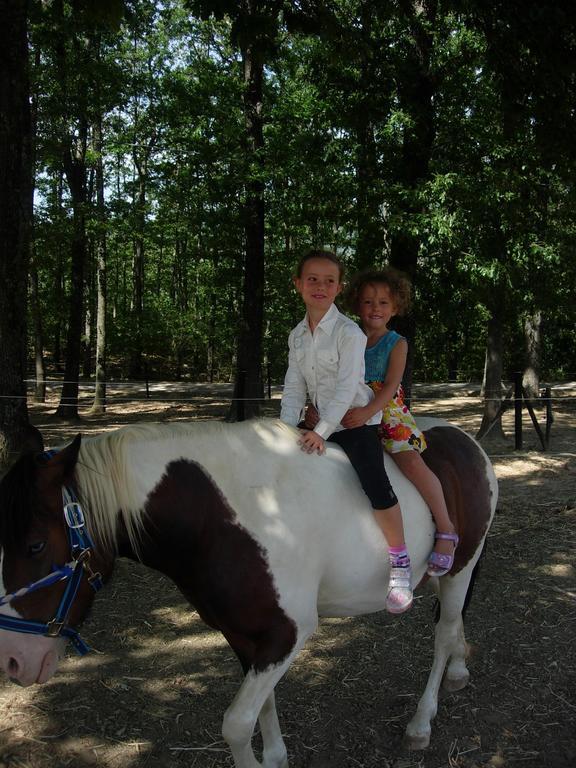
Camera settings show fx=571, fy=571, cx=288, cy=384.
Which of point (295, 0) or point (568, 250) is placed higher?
point (295, 0)

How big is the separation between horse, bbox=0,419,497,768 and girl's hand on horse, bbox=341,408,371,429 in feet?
0.40

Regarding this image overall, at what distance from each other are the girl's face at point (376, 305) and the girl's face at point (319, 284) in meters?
0.39

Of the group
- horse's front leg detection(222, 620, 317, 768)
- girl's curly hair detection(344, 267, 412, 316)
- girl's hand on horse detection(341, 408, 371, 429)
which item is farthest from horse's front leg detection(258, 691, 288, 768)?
girl's curly hair detection(344, 267, 412, 316)

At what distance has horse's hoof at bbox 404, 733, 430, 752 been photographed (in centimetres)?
276

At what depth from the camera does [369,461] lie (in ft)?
7.98

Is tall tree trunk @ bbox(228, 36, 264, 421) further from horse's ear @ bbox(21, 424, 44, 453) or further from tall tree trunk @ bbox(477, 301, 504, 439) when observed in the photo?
horse's ear @ bbox(21, 424, 44, 453)

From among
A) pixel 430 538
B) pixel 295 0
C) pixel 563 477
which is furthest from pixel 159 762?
pixel 563 477

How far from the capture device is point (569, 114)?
4668mm

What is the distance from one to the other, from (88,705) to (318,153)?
29.3 feet

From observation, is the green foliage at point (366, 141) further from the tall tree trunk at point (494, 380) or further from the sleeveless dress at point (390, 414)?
the sleeveless dress at point (390, 414)

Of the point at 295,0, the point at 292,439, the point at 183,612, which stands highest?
the point at 295,0

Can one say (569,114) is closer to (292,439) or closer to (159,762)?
(292,439)

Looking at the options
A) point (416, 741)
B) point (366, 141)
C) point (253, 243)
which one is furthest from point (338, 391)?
point (253, 243)

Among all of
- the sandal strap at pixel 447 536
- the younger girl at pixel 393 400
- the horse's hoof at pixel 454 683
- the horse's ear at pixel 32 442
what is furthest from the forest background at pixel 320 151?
the horse's hoof at pixel 454 683
